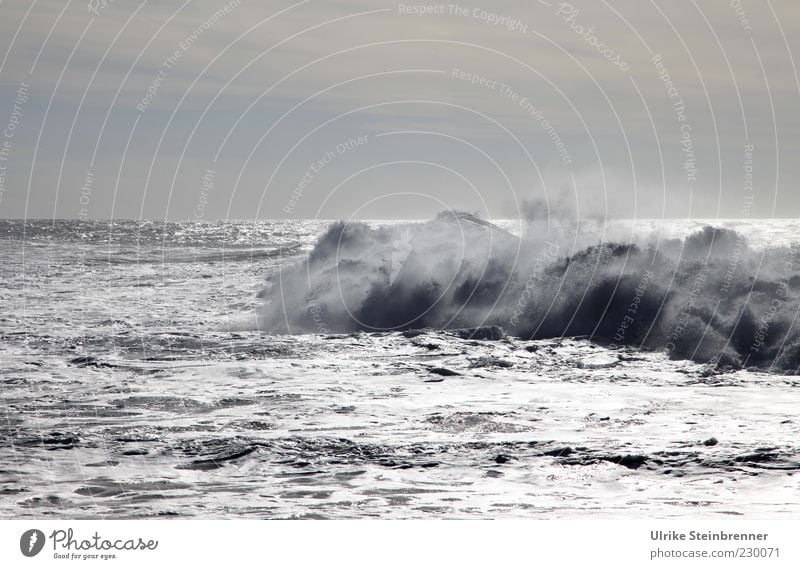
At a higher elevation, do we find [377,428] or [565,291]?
[565,291]

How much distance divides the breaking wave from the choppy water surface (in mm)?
1420

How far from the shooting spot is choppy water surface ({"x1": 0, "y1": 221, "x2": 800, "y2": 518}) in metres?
8.42

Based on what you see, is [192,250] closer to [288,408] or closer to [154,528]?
[288,408]

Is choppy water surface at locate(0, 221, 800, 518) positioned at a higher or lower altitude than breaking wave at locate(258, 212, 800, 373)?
lower

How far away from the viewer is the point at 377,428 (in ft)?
36.0

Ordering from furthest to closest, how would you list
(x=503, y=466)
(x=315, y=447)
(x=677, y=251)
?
(x=677, y=251), (x=315, y=447), (x=503, y=466)

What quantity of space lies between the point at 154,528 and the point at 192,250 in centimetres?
5173

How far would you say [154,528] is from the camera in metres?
7.63

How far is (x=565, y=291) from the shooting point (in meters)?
21.0

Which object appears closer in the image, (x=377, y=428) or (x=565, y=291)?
(x=377, y=428)

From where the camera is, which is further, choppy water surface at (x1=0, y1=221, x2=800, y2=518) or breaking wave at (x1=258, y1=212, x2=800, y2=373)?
breaking wave at (x1=258, y1=212, x2=800, y2=373)

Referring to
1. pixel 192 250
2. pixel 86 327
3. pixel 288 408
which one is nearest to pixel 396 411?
→ pixel 288 408

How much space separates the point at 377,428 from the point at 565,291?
36.2ft

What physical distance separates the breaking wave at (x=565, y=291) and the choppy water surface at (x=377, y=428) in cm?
142
